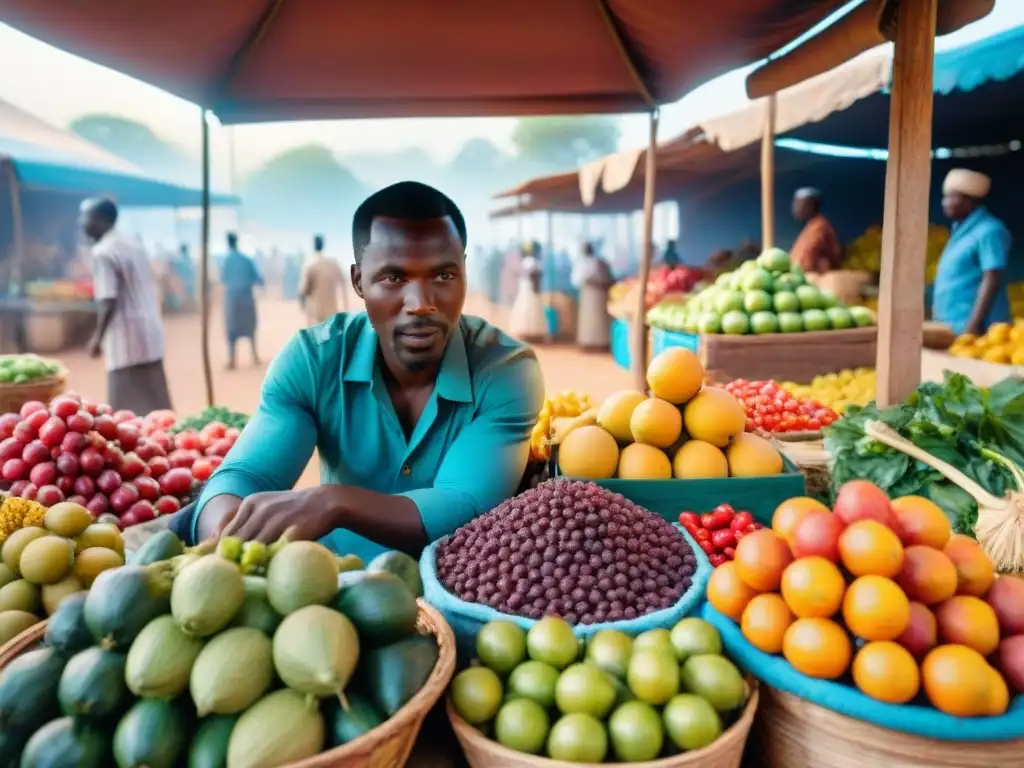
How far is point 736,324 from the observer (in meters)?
4.98

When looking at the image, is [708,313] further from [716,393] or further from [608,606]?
[608,606]

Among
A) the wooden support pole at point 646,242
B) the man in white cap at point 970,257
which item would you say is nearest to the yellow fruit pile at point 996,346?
the man in white cap at point 970,257

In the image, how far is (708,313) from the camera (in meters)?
5.30

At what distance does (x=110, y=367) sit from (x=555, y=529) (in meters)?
5.54

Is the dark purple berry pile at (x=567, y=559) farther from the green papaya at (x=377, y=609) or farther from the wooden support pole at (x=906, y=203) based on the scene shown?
the wooden support pole at (x=906, y=203)

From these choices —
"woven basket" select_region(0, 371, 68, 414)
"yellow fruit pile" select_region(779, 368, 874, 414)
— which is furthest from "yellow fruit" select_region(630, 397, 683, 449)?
"woven basket" select_region(0, 371, 68, 414)

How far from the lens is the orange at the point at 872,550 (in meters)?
1.27

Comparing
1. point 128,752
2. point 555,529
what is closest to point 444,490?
point 555,529

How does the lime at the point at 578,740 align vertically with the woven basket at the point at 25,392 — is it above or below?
below

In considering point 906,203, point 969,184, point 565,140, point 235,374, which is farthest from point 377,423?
point 565,140

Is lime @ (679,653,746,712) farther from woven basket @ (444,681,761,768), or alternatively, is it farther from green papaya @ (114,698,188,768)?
green papaya @ (114,698,188,768)

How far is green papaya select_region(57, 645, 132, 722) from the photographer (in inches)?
43.0

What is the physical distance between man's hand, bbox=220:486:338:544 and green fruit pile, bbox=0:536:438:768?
0.43 metres

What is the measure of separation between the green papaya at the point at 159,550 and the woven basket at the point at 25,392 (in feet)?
12.2
